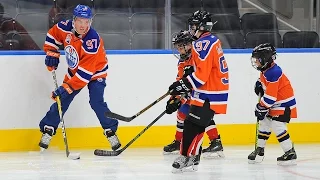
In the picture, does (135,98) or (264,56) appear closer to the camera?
(264,56)

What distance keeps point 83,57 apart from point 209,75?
1176mm

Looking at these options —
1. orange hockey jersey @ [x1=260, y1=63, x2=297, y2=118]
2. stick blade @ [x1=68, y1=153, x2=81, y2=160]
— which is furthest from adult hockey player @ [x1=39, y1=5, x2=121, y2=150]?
orange hockey jersey @ [x1=260, y1=63, x2=297, y2=118]

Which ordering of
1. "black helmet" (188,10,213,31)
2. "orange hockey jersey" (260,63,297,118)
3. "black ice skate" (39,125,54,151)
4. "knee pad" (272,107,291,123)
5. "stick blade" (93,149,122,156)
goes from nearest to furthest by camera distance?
"black helmet" (188,10,213,31) → "orange hockey jersey" (260,63,297,118) → "knee pad" (272,107,291,123) → "stick blade" (93,149,122,156) → "black ice skate" (39,125,54,151)

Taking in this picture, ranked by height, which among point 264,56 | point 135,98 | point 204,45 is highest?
point 204,45

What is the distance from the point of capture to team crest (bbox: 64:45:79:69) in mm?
5668

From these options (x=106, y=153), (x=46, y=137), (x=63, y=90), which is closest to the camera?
(x=63, y=90)

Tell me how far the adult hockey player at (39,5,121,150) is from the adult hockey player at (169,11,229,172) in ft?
3.32

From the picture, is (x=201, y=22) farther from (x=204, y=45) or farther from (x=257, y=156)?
(x=257, y=156)

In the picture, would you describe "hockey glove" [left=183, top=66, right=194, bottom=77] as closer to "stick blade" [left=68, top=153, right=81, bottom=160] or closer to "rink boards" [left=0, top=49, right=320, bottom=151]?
"stick blade" [left=68, top=153, right=81, bottom=160]

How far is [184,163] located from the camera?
4820 millimetres

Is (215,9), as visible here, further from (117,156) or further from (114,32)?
(117,156)

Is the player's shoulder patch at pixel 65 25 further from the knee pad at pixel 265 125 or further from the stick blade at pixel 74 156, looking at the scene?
the knee pad at pixel 265 125

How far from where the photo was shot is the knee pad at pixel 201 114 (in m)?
4.74

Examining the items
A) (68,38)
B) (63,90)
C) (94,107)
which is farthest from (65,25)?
(94,107)
